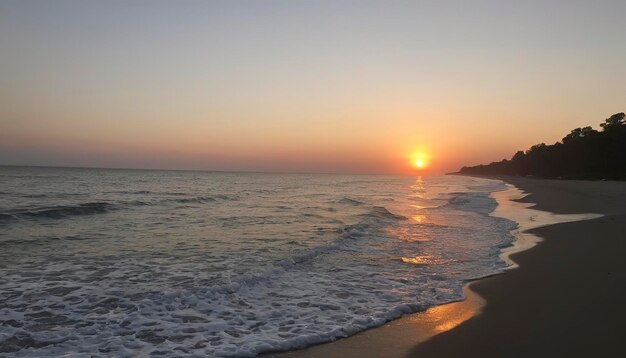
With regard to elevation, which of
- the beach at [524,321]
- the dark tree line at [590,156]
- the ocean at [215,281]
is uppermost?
the dark tree line at [590,156]

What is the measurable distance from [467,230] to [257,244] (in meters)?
8.89

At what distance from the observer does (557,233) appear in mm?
15516

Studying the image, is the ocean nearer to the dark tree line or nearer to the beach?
the beach

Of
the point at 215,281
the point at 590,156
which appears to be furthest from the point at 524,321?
the point at 590,156

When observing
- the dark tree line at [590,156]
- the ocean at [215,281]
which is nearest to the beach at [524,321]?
the ocean at [215,281]

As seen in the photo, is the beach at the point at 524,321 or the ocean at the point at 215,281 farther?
the ocean at the point at 215,281

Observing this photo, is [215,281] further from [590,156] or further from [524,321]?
[590,156]

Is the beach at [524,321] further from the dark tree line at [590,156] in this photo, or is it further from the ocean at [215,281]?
the dark tree line at [590,156]

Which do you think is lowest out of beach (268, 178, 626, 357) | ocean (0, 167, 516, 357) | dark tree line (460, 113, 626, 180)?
ocean (0, 167, 516, 357)

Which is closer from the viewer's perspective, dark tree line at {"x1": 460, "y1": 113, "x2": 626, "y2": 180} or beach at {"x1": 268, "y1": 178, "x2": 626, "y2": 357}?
beach at {"x1": 268, "y1": 178, "x2": 626, "y2": 357}

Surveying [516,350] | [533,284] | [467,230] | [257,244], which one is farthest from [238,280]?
[467,230]

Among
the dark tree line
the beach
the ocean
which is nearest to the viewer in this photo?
the beach

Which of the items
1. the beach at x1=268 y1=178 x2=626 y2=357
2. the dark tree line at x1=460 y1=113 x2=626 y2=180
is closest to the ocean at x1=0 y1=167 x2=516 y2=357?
the beach at x1=268 y1=178 x2=626 y2=357

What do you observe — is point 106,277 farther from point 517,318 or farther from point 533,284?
point 533,284
